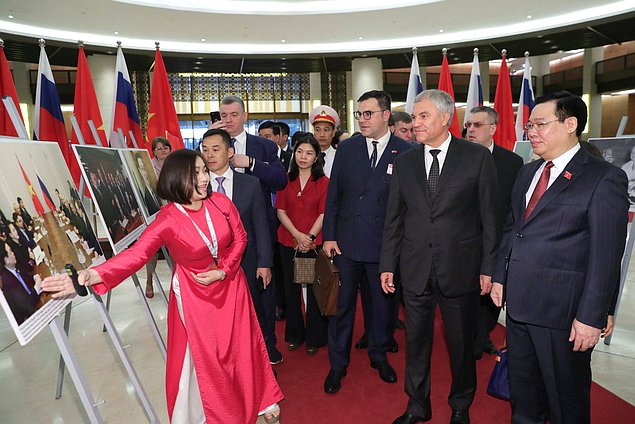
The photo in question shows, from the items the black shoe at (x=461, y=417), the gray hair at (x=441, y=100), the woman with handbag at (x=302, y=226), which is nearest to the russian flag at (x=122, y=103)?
the woman with handbag at (x=302, y=226)

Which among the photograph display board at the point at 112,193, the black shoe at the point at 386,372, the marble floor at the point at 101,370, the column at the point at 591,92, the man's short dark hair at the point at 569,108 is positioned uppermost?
the column at the point at 591,92

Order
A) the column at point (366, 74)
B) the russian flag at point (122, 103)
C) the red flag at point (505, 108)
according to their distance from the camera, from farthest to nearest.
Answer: the column at point (366, 74) → the red flag at point (505, 108) → the russian flag at point (122, 103)

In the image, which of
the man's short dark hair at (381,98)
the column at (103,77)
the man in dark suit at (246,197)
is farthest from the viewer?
the column at (103,77)

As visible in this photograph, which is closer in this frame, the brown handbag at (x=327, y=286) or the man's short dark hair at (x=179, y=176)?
the man's short dark hair at (x=179, y=176)

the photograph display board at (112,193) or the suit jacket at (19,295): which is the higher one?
the photograph display board at (112,193)

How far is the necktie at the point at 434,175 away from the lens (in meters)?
2.13

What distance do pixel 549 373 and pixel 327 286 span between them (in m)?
1.27

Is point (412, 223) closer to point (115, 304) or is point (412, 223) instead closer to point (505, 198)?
point (505, 198)

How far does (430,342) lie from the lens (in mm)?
2246

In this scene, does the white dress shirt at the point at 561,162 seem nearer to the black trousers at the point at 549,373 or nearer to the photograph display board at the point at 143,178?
the black trousers at the point at 549,373

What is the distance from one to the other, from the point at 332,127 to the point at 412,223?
1394 millimetres

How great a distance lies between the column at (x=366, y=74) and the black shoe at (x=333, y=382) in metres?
11.0

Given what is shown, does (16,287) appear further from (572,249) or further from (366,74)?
(366,74)

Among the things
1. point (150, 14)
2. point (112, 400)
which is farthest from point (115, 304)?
point (150, 14)
